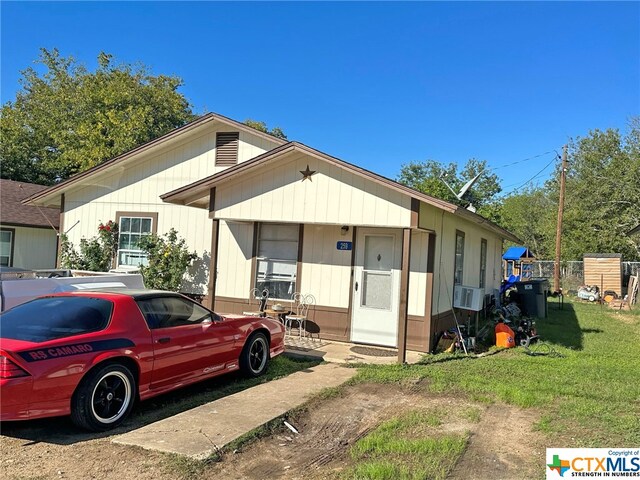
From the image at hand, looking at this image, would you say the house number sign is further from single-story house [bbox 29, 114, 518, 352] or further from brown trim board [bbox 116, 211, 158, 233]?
brown trim board [bbox 116, 211, 158, 233]

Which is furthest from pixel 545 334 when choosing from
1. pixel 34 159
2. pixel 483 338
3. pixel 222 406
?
pixel 34 159

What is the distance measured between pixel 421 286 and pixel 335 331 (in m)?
1.94

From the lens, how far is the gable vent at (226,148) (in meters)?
11.5

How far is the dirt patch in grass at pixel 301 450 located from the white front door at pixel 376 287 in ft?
11.7

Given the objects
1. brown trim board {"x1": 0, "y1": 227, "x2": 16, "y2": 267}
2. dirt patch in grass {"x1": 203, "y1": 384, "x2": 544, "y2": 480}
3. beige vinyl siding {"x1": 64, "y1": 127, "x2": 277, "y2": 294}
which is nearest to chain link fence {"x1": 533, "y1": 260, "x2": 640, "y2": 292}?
beige vinyl siding {"x1": 64, "y1": 127, "x2": 277, "y2": 294}

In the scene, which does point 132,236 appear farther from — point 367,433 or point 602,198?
point 602,198

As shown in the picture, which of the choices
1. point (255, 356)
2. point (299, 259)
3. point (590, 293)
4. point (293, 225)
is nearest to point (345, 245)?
point (299, 259)

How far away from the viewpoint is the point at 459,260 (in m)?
11.1

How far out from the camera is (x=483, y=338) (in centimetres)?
1081

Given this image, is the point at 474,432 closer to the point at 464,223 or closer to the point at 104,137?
the point at 464,223

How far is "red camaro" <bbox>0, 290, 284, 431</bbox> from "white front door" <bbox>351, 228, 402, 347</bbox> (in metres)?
3.75

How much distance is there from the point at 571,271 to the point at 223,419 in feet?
96.8

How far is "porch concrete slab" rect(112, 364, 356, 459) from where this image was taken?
4.19 meters

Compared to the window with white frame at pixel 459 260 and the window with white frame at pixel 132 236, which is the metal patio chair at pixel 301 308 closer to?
the window with white frame at pixel 459 260
